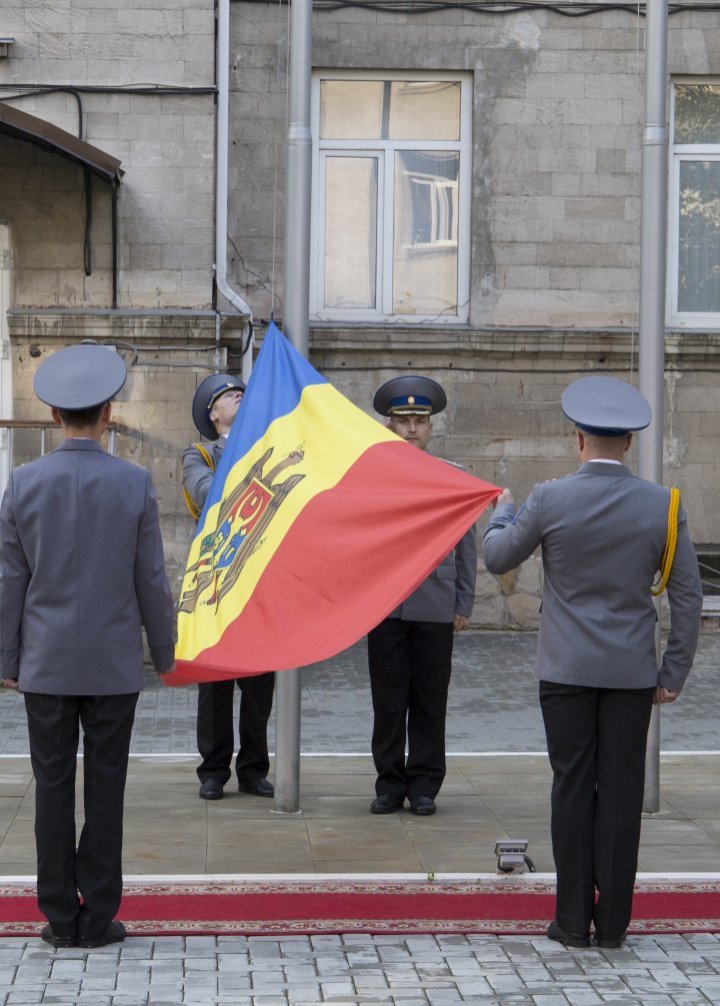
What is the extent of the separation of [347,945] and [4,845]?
81.0 inches

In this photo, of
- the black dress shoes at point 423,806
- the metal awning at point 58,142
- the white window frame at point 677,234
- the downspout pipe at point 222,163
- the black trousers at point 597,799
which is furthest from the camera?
the white window frame at point 677,234

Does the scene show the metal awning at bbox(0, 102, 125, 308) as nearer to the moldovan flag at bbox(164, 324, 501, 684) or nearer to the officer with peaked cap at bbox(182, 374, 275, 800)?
the officer with peaked cap at bbox(182, 374, 275, 800)

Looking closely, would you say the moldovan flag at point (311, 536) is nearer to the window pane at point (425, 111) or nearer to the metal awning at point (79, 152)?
the metal awning at point (79, 152)

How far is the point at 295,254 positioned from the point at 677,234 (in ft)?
25.0

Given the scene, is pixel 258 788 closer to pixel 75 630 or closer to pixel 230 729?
pixel 230 729

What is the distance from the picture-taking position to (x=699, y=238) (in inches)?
586

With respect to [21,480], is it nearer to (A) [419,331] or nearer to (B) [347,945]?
(B) [347,945]

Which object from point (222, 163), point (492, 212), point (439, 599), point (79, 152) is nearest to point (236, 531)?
point (439, 599)

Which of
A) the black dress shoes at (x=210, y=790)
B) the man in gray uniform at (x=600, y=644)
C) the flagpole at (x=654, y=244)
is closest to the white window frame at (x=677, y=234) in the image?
the flagpole at (x=654, y=244)

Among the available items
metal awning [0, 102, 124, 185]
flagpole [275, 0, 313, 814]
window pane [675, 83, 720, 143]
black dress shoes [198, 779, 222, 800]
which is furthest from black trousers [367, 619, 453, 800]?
window pane [675, 83, 720, 143]

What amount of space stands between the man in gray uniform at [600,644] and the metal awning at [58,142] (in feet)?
22.0

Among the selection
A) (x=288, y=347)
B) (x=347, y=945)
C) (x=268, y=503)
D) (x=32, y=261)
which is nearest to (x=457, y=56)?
(x=32, y=261)

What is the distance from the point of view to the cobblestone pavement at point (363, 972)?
518 centimetres

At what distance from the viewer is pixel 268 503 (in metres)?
7.02
